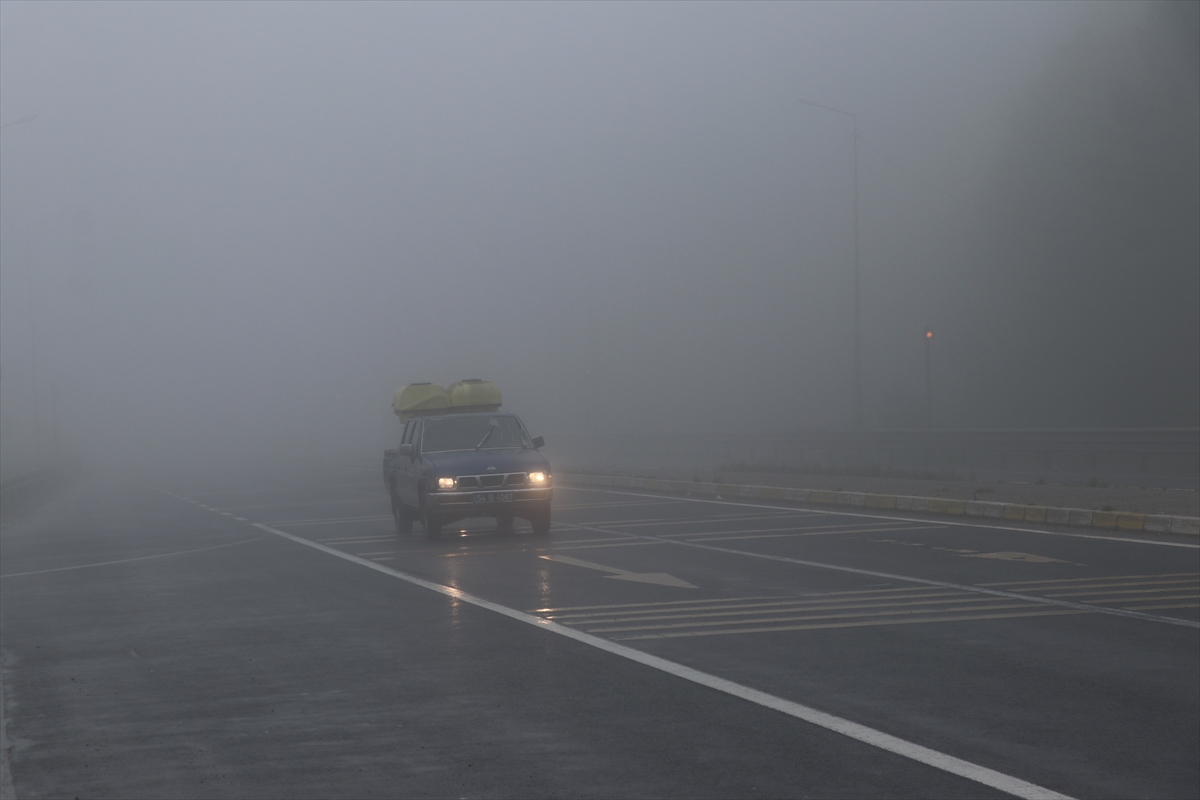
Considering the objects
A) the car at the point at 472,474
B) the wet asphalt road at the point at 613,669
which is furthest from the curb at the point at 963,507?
the car at the point at 472,474

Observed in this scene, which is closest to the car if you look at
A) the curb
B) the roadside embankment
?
the curb

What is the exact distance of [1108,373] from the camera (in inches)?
2152

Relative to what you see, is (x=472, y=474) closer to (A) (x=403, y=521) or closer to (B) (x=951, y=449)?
(A) (x=403, y=521)

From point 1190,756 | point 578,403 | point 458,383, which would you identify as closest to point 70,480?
point 458,383

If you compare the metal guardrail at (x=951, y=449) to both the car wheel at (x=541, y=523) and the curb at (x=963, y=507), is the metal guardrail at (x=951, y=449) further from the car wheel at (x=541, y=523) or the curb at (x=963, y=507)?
the car wheel at (x=541, y=523)

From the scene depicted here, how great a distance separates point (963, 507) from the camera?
65.5 ft

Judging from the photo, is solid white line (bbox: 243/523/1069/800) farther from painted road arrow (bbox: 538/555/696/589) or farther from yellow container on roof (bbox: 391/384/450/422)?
yellow container on roof (bbox: 391/384/450/422)

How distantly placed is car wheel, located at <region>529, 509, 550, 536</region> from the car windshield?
4.23ft

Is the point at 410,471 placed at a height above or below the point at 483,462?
below

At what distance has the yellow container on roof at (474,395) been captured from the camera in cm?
2727

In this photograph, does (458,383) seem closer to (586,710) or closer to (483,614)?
(483,614)

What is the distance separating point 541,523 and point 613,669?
33.9 feet

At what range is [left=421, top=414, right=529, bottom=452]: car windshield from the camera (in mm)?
19109

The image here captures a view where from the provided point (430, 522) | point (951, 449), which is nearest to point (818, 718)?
point (430, 522)
